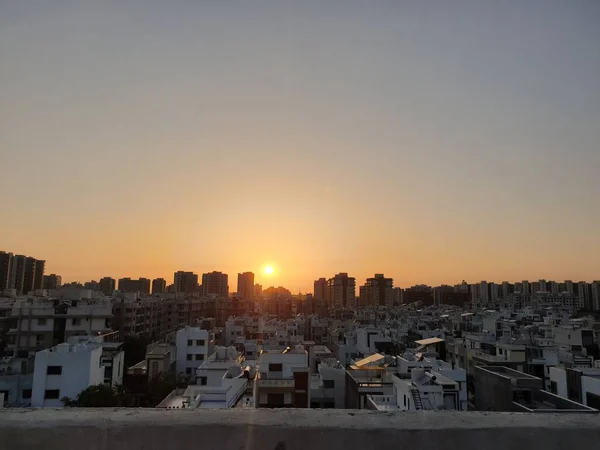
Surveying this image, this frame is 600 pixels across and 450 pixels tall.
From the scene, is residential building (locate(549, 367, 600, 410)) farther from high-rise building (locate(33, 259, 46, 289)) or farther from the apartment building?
high-rise building (locate(33, 259, 46, 289))

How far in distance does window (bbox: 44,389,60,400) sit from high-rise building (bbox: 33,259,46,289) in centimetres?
4909

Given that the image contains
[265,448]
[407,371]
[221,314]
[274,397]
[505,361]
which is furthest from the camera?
[221,314]

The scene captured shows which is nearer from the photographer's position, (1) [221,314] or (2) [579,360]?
(2) [579,360]

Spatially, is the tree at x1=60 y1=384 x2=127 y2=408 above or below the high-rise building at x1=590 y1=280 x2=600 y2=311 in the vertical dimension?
below

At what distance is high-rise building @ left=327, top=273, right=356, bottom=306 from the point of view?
9656cm

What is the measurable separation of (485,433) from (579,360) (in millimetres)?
25647

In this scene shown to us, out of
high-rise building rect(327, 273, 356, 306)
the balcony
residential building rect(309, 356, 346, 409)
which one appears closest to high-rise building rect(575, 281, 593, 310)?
high-rise building rect(327, 273, 356, 306)

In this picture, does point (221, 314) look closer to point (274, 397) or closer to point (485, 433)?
point (274, 397)

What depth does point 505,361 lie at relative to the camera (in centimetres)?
2245

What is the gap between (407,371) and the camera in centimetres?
1770

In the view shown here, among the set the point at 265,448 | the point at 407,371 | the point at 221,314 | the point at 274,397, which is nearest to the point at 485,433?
the point at 265,448

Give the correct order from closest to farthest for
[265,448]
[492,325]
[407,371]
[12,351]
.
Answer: [265,448] → [407,371] → [12,351] → [492,325]

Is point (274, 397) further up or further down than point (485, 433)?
further down

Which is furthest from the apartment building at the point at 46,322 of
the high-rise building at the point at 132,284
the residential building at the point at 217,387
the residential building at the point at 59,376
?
the high-rise building at the point at 132,284
